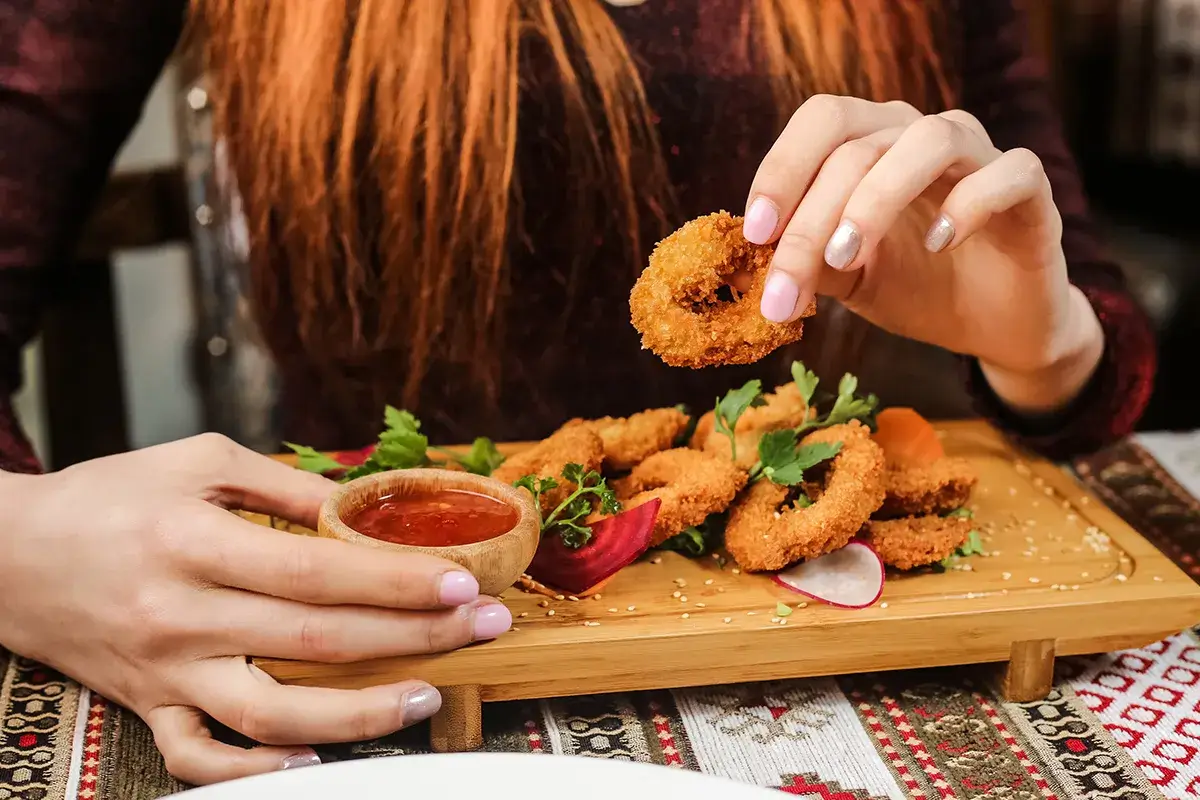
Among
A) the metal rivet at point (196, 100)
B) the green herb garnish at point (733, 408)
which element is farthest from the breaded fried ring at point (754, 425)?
→ the metal rivet at point (196, 100)

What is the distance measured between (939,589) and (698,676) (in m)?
0.23

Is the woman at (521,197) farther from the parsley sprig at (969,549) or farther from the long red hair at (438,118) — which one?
the parsley sprig at (969,549)

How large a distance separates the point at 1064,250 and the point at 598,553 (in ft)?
2.15

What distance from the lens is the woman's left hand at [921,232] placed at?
876mm

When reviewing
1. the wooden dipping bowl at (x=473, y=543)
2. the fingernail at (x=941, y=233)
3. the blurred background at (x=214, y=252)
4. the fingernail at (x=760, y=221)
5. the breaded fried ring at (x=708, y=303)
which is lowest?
the blurred background at (x=214, y=252)

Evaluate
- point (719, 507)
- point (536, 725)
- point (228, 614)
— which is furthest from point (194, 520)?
point (719, 507)

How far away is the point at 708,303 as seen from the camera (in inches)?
38.6

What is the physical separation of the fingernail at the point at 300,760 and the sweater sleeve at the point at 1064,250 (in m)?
0.87

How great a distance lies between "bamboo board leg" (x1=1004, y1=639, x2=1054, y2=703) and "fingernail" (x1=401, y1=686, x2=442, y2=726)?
1.55ft

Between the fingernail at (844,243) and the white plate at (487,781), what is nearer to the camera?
the white plate at (487,781)

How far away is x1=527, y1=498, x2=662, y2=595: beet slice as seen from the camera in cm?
95

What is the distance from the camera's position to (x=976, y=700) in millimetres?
955

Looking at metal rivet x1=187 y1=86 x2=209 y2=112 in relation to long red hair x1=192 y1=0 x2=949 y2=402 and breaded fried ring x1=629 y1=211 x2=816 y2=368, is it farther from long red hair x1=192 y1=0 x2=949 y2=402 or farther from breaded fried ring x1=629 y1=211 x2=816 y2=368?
breaded fried ring x1=629 y1=211 x2=816 y2=368

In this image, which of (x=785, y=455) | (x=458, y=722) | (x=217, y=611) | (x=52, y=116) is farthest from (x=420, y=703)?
(x=52, y=116)
